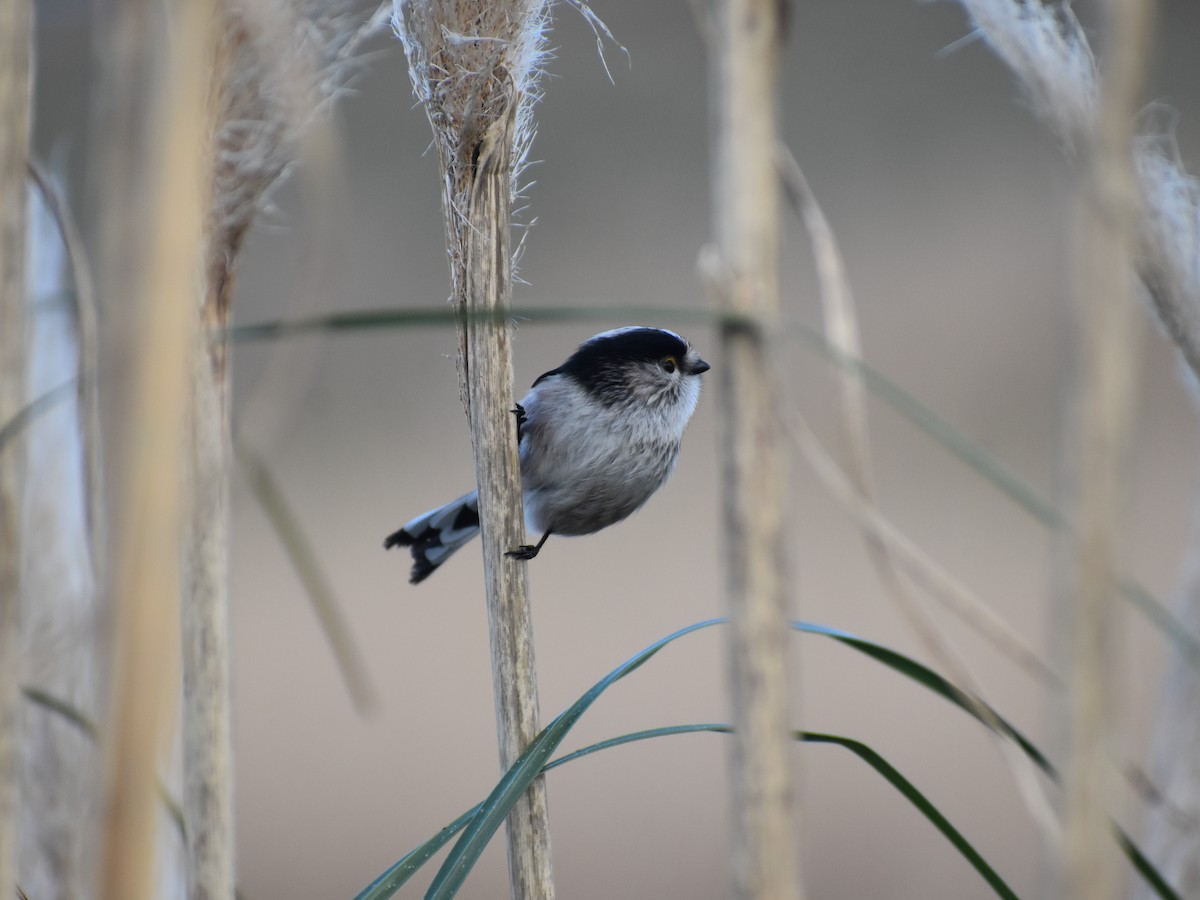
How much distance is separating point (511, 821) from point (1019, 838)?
1.84 meters

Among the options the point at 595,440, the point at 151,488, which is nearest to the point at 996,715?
the point at 151,488

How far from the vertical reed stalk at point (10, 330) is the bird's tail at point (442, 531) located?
996 mm

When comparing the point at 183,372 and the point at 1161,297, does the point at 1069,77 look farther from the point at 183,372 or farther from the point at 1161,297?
the point at 183,372

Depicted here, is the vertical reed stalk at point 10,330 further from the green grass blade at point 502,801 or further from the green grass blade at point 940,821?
the green grass blade at point 940,821

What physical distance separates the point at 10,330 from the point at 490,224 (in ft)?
1.15

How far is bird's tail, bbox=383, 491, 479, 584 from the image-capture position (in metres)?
1.45

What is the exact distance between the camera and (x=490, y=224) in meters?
0.72

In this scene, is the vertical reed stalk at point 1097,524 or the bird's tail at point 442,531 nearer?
the vertical reed stalk at point 1097,524

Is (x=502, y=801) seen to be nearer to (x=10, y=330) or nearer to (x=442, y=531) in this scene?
(x=10, y=330)

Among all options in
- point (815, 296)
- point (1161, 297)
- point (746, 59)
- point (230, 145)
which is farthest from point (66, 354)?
point (815, 296)

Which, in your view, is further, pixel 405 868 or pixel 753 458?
pixel 405 868

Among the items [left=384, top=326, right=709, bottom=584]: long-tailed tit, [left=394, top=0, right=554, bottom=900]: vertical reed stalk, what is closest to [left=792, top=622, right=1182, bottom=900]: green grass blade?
[left=394, top=0, right=554, bottom=900]: vertical reed stalk

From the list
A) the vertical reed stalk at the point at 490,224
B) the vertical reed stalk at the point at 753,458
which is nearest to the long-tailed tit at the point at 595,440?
the vertical reed stalk at the point at 490,224

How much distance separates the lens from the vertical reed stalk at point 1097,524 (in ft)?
1.14
